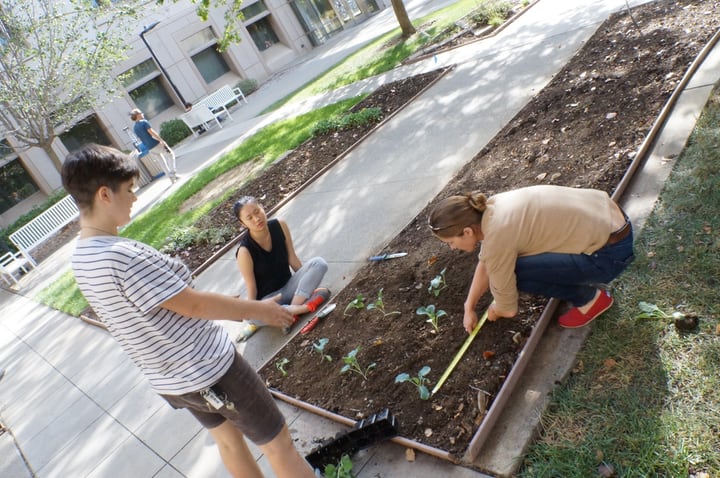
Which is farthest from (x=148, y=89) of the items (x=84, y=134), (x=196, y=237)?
(x=196, y=237)

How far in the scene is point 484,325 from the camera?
300 cm

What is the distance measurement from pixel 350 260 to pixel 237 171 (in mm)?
6048

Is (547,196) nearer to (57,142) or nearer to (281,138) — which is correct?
(281,138)

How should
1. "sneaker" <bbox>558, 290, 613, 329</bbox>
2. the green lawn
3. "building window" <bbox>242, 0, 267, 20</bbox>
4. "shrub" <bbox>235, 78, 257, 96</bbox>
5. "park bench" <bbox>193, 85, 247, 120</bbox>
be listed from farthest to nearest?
"building window" <bbox>242, 0, 267, 20</bbox> < "shrub" <bbox>235, 78, 257, 96</bbox> < "park bench" <bbox>193, 85, 247, 120</bbox> < "sneaker" <bbox>558, 290, 613, 329</bbox> < the green lawn

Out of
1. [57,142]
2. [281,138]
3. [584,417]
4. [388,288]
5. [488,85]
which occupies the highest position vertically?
[57,142]

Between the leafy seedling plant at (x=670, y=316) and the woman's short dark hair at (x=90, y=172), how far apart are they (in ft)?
8.71

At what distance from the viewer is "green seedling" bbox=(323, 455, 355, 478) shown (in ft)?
8.29

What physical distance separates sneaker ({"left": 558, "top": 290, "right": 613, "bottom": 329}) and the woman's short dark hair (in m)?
2.41

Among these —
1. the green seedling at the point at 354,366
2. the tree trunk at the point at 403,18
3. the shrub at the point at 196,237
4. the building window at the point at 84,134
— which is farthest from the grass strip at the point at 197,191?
the building window at the point at 84,134

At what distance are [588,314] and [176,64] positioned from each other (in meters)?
25.4

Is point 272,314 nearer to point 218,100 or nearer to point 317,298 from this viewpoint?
point 317,298

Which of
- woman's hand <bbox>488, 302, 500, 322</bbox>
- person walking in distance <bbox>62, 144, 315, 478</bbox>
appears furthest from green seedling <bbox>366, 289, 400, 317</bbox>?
person walking in distance <bbox>62, 144, 315, 478</bbox>

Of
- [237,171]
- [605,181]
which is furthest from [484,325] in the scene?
[237,171]

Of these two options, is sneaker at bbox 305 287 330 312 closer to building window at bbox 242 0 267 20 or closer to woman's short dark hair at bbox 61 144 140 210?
woman's short dark hair at bbox 61 144 140 210
